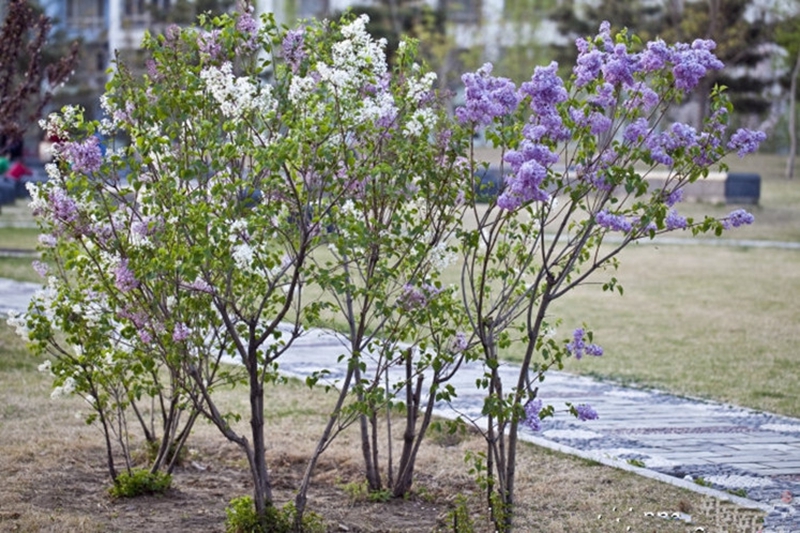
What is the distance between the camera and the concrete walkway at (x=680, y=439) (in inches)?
231

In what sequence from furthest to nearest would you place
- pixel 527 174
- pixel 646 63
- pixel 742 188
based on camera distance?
pixel 742 188 < pixel 646 63 < pixel 527 174

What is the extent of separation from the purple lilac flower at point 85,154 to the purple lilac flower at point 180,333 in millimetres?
712

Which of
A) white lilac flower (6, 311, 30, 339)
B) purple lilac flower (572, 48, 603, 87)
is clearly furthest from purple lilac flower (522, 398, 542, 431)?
white lilac flower (6, 311, 30, 339)

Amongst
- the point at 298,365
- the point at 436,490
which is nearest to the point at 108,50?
the point at 298,365

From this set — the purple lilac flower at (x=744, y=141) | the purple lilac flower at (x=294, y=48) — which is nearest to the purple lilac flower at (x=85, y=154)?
the purple lilac flower at (x=294, y=48)

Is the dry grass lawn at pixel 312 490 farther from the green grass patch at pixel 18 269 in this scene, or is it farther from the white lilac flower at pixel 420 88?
the green grass patch at pixel 18 269

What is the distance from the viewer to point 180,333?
4.80m

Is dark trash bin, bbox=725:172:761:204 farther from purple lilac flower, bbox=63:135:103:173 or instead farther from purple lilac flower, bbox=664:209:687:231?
purple lilac flower, bbox=63:135:103:173

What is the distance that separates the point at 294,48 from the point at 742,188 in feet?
70.3

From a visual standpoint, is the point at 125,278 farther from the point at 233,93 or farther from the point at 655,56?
the point at 655,56

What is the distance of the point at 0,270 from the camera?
14805 millimetres

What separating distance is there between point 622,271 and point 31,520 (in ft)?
41.7

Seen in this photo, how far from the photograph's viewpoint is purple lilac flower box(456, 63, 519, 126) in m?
4.65

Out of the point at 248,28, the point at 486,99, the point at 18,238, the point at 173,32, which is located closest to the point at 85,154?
the point at 173,32
